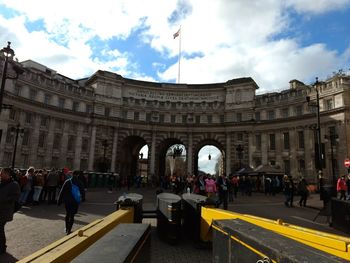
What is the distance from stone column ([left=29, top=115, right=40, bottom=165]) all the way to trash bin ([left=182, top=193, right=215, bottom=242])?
118 feet

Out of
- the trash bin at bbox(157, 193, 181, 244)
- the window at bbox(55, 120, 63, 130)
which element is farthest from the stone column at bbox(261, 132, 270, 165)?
the trash bin at bbox(157, 193, 181, 244)

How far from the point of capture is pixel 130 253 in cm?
277

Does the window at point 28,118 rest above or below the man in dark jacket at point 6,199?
above

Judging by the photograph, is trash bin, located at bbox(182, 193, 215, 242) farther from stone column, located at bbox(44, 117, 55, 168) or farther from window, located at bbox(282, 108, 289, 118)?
window, located at bbox(282, 108, 289, 118)

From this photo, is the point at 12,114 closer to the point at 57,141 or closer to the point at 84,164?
the point at 57,141

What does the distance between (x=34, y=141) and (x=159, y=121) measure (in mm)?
19981

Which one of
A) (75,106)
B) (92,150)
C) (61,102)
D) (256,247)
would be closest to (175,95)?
(75,106)

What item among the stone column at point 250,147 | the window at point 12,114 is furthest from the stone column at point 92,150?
the stone column at point 250,147

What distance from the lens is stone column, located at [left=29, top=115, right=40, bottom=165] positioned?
131 feet

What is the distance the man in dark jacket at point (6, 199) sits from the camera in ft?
22.4

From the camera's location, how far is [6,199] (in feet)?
22.7

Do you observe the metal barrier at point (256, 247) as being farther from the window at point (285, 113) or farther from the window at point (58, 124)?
the window at point (285, 113)

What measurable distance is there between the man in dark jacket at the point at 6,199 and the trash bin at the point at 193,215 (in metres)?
4.69

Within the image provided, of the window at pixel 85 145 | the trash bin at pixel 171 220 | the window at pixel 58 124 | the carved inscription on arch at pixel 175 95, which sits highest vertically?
the carved inscription on arch at pixel 175 95
